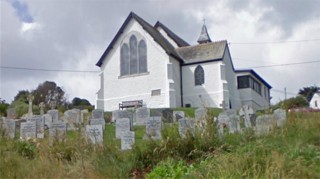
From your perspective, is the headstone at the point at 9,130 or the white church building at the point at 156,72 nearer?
the headstone at the point at 9,130

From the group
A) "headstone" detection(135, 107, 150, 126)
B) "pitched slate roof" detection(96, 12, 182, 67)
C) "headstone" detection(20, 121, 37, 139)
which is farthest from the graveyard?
"pitched slate roof" detection(96, 12, 182, 67)

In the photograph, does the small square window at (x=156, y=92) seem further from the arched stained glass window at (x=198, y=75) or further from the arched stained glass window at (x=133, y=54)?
the arched stained glass window at (x=198, y=75)

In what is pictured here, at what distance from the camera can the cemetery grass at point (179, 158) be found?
19.4ft

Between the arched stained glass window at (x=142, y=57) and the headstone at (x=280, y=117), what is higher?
the arched stained glass window at (x=142, y=57)

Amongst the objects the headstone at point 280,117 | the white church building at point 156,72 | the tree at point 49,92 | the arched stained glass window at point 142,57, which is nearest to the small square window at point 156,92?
the white church building at point 156,72

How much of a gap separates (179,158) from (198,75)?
32.9 meters

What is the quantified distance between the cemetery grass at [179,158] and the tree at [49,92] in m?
44.1

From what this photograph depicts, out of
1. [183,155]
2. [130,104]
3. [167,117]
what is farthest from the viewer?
[130,104]

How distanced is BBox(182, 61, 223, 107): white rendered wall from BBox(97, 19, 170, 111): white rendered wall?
135 inches

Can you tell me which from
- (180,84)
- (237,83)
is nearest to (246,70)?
(237,83)

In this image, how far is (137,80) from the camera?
38625 mm

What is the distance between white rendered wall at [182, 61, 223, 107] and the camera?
3857 centimetres

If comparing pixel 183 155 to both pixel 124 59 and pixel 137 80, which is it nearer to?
pixel 137 80

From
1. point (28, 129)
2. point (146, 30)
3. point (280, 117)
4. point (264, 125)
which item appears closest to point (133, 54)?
point (146, 30)
